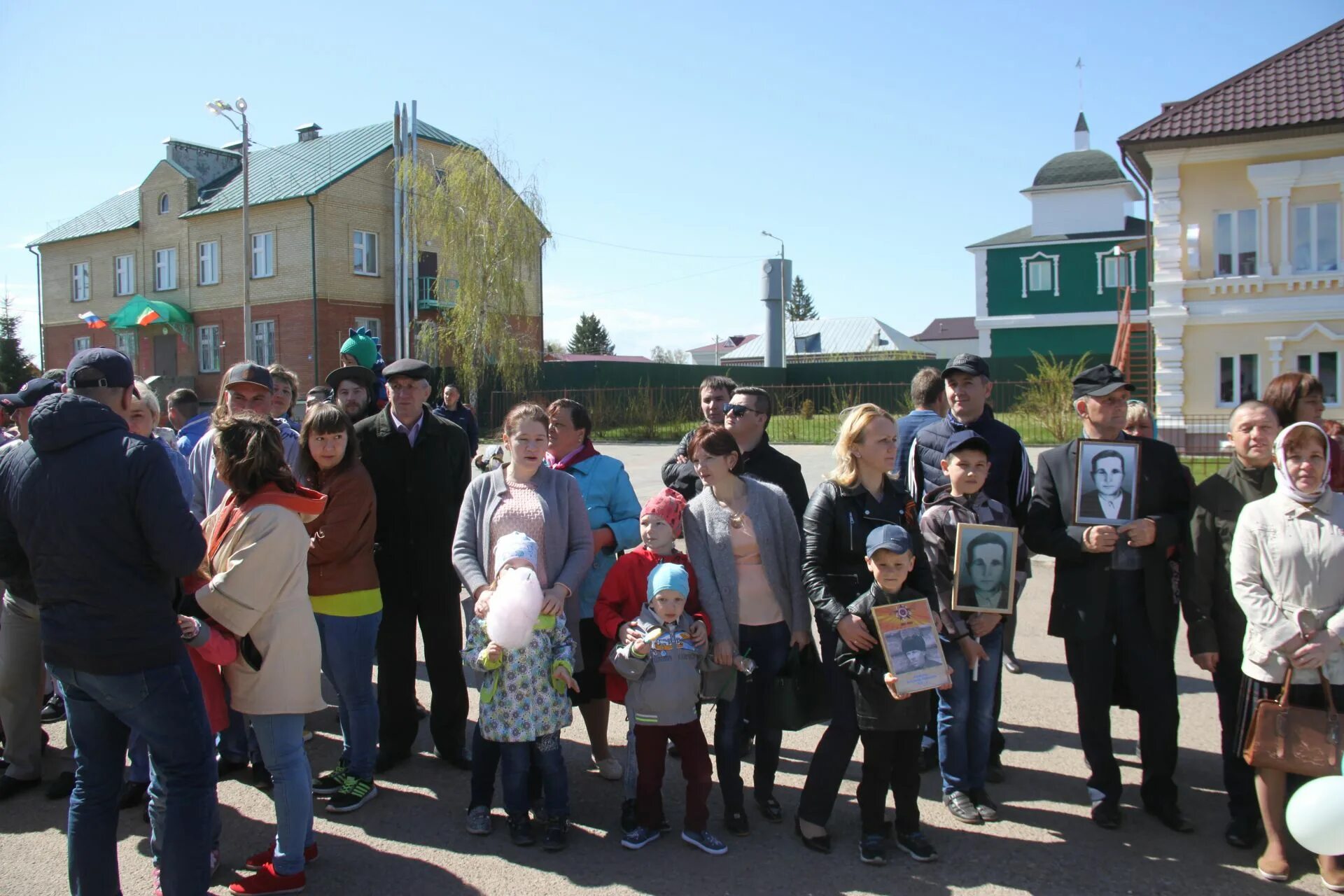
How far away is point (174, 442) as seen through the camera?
6434mm

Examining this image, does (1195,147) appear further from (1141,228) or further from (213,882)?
(1141,228)

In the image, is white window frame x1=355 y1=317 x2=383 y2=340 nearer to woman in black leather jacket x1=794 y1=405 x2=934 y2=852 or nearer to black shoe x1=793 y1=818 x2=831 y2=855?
woman in black leather jacket x1=794 y1=405 x2=934 y2=852

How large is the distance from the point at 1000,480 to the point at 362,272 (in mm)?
35630

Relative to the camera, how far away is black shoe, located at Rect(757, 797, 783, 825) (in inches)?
175

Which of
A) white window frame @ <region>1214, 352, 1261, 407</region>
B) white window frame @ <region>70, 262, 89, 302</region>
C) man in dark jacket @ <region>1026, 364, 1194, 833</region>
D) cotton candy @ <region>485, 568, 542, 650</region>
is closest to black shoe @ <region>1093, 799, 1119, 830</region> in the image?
man in dark jacket @ <region>1026, 364, 1194, 833</region>

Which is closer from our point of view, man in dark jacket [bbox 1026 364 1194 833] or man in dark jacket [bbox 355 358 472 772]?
man in dark jacket [bbox 1026 364 1194 833]

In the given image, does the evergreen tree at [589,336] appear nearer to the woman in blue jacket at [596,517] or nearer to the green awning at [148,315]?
the green awning at [148,315]

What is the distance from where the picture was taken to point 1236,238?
22.1 meters

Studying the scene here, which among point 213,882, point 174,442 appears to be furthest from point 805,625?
point 174,442

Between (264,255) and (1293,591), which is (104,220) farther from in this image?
(1293,591)

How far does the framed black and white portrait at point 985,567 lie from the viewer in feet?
14.5

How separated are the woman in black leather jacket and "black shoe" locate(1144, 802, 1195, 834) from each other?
144 cm

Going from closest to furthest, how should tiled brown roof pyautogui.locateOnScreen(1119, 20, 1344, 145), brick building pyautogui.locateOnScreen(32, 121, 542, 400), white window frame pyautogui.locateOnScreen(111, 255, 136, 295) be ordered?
tiled brown roof pyautogui.locateOnScreen(1119, 20, 1344, 145)
brick building pyautogui.locateOnScreen(32, 121, 542, 400)
white window frame pyautogui.locateOnScreen(111, 255, 136, 295)

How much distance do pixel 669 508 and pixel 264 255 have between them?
37.0m
